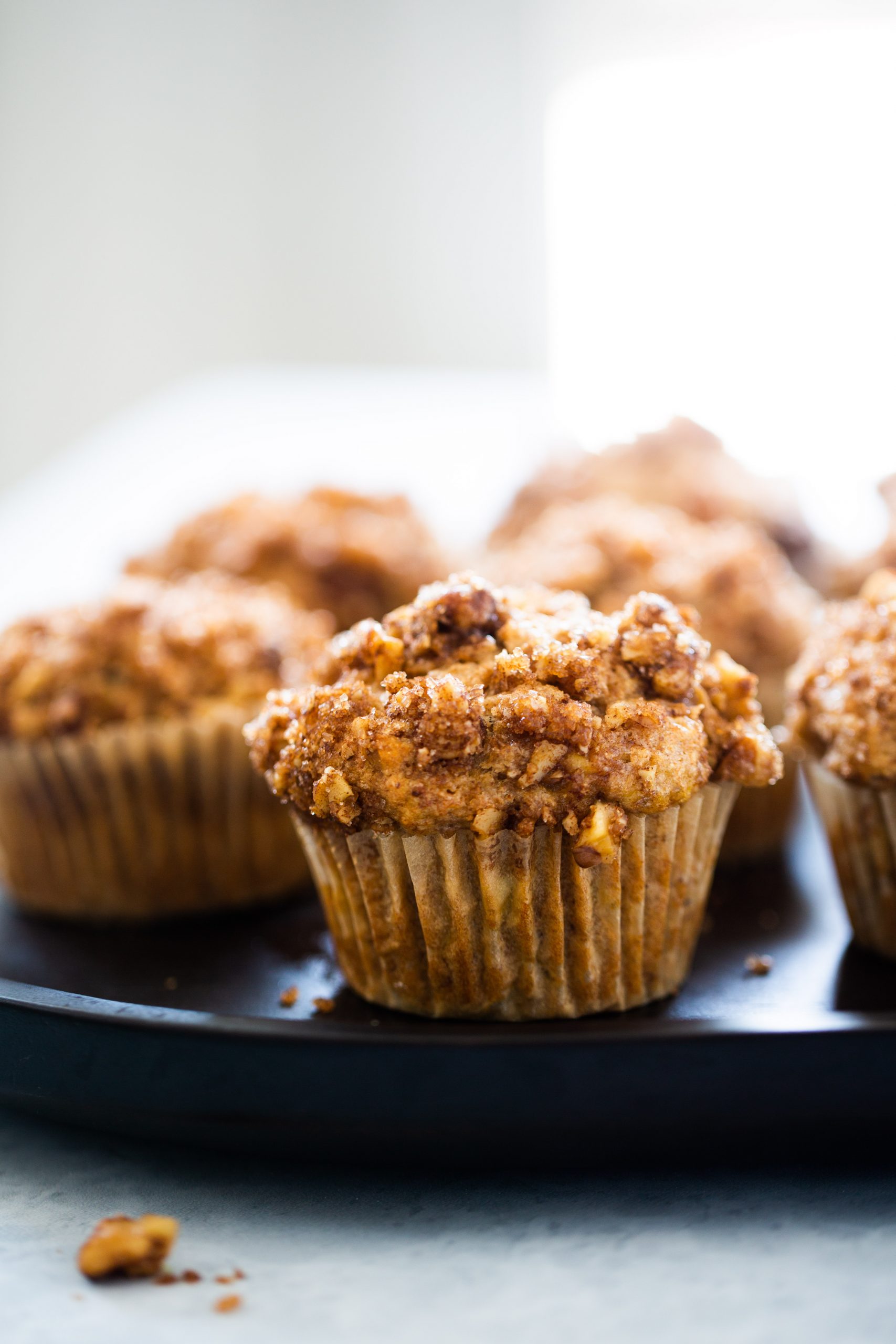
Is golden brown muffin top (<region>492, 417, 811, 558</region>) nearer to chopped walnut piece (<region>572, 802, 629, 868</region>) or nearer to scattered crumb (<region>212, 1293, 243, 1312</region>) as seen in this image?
chopped walnut piece (<region>572, 802, 629, 868</region>)

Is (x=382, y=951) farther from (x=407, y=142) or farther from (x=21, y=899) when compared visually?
(x=407, y=142)

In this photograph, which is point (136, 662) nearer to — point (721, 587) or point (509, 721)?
point (509, 721)

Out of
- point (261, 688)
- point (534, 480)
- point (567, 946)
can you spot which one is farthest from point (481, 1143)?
point (534, 480)

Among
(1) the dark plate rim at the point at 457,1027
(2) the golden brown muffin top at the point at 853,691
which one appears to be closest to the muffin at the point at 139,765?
(1) the dark plate rim at the point at 457,1027

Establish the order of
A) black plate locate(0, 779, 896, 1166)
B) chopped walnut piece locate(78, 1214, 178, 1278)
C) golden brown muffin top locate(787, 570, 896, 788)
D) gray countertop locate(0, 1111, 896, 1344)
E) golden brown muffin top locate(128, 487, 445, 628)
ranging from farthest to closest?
golden brown muffin top locate(128, 487, 445, 628)
golden brown muffin top locate(787, 570, 896, 788)
black plate locate(0, 779, 896, 1166)
chopped walnut piece locate(78, 1214, 178, 1278)
gray countertop locate(0, 1111, 896, 1344)

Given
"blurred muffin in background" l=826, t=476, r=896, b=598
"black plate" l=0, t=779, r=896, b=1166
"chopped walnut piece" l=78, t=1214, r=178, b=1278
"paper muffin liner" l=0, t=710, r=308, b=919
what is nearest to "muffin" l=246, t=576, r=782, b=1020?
"black plate" l=0, t=779, r=896, b=1166

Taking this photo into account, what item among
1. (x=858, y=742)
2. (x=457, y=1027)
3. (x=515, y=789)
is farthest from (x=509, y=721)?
(x=858, y=742)
